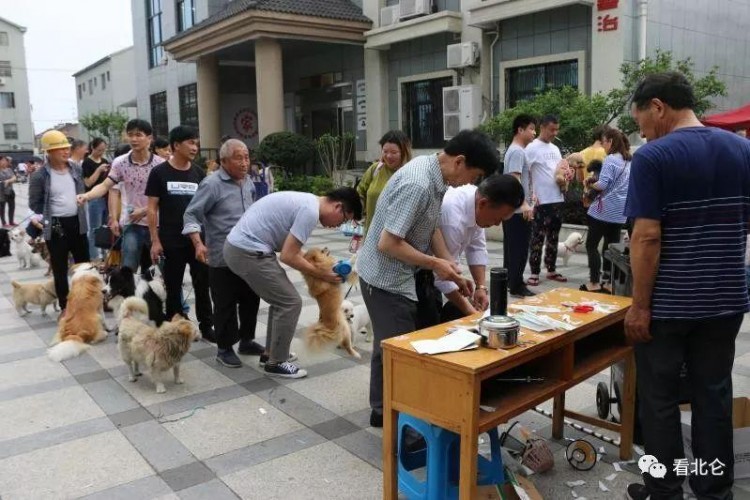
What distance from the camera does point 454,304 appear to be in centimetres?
356

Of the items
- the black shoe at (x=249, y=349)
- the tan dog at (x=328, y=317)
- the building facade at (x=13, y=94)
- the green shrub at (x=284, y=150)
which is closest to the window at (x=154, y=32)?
the green shrub at (x=284, y=150)

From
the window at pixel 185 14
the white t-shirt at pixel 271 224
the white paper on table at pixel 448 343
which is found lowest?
the white paper on table at pixel 448 343

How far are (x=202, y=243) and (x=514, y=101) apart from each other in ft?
35.8

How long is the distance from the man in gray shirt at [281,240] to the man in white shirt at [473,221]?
0.86 meters

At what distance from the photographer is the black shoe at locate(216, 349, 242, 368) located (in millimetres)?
4781

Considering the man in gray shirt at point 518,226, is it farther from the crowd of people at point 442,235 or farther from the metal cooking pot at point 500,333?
the metal cooking pot at point 500,333

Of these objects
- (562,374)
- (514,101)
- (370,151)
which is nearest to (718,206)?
(562,374)

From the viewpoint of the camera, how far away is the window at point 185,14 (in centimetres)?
2312

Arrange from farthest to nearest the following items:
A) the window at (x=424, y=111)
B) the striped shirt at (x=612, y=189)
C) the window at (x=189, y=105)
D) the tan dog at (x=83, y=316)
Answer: the window at (x=189, y=105) < the window at (x=424, y=111) < the striped shirt at (x=612, y=189) < the tan dog at (x=83, y=316)

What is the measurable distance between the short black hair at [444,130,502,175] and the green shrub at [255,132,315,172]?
43.6 feet

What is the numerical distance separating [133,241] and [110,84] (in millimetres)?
45670

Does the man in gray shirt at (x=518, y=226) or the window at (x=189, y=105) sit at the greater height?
the window at (x=189, y=105)

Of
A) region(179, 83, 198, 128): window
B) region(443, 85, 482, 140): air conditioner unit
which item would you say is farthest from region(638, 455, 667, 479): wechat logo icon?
region(179, 83, 198, 128): window

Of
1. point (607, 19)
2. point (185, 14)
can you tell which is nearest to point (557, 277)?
point (607, 19)
